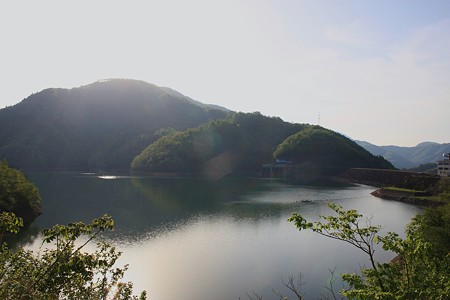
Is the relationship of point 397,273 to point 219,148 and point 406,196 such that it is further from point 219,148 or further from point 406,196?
point 219,148

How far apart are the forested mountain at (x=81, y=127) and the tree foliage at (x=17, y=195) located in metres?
103

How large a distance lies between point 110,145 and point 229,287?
5970 inches

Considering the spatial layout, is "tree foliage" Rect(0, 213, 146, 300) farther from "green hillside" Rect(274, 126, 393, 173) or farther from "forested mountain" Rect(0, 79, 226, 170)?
"forested mountain" Rect(0, 79, 226, 170)

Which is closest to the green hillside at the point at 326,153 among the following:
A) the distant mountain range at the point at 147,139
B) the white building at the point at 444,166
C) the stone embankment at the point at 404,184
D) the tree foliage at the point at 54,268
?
the distant mountain range at the point at 147,139

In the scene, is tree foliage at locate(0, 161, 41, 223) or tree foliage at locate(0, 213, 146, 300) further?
tree foliage at locate(0, 161, 41, 223)

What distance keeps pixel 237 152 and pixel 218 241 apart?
101 metres

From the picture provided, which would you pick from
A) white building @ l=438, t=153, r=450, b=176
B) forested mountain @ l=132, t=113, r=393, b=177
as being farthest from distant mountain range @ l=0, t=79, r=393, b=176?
white building @ l=438, t=153, r=450, b=176

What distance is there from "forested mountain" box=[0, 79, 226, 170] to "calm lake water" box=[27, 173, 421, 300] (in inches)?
3497

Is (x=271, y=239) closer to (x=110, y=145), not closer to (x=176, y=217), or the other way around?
(x=176, y=217)

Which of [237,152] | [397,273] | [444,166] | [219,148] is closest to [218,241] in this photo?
[397,273]

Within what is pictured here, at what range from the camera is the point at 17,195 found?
37.9 meters

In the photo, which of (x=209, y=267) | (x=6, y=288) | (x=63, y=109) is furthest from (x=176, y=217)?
(x=63, y=109)

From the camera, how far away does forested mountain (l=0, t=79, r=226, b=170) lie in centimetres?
13975

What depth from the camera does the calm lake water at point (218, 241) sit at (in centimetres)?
2144
